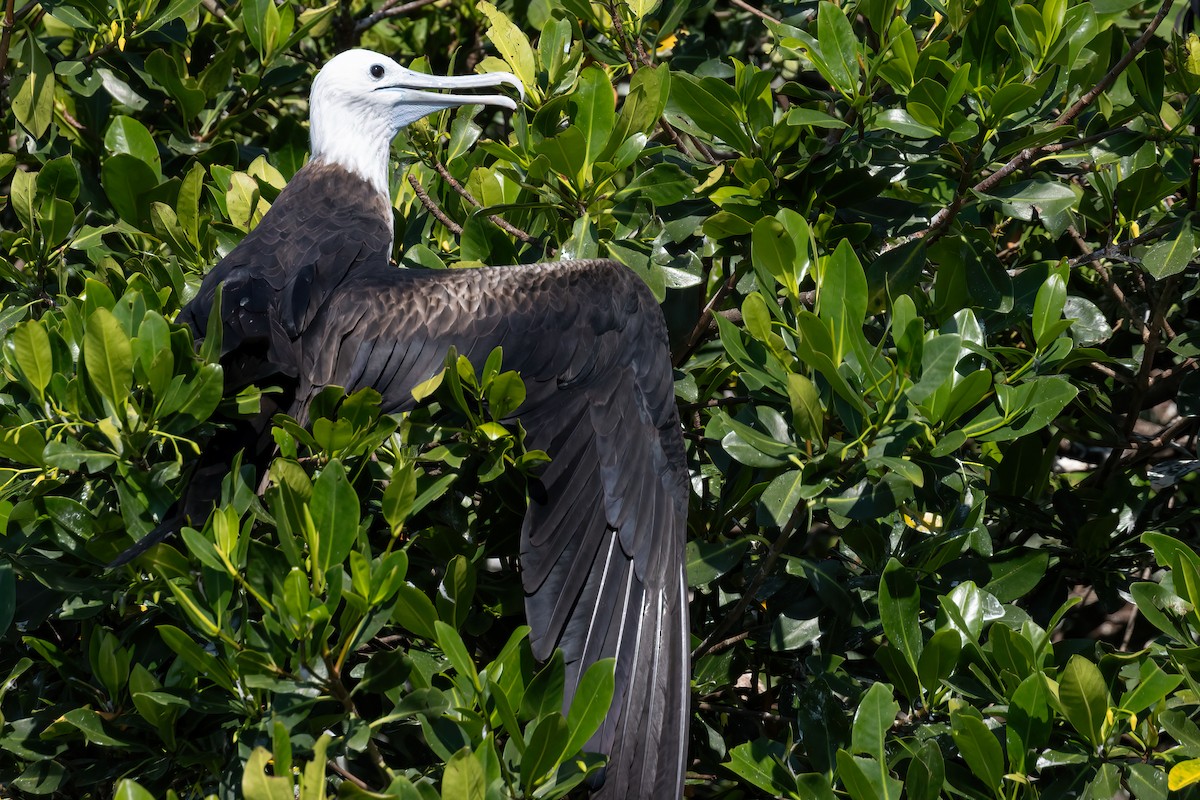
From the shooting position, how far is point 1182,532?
9.88ft

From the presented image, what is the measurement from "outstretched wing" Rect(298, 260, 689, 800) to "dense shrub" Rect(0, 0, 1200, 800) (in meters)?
0.11

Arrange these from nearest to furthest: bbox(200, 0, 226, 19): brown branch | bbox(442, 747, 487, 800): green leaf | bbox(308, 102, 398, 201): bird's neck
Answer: bbox(442, 747, 487, 800): green leaf → bbox(200, 0, 226, 19): brown branch → bbox(308, 102, 398, 201): bird's neck

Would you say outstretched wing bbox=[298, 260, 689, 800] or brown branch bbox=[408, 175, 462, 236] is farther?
brown branch bbox=[408, 175, 462, 236]

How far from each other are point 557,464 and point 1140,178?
4.81 feet

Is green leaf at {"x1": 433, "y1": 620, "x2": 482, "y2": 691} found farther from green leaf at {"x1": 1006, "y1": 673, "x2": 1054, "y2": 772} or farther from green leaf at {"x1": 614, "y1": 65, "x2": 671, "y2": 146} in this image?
green leaf at {"x1": 614, "y1": 65, "x2": 671, "y2": 146}

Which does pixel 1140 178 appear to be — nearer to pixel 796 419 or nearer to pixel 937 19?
pixel 937 19

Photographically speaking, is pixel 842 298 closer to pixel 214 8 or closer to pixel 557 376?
pixel 557 376

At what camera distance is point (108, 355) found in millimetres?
2104

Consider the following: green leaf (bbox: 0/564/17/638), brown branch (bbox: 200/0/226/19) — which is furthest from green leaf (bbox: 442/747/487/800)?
brown branch (bbox: 200/0/226/19)

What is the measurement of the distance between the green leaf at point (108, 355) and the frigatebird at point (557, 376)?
18.7 inches

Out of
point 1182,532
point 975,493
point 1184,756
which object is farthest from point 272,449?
point 1182,532

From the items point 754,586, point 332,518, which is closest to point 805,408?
point 754,586

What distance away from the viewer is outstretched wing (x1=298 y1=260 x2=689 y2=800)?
263 centimetres

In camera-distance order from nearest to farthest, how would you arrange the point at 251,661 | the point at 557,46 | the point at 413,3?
1. the point at 251,661
2. the point at 557,46
3. the point at 413,3
